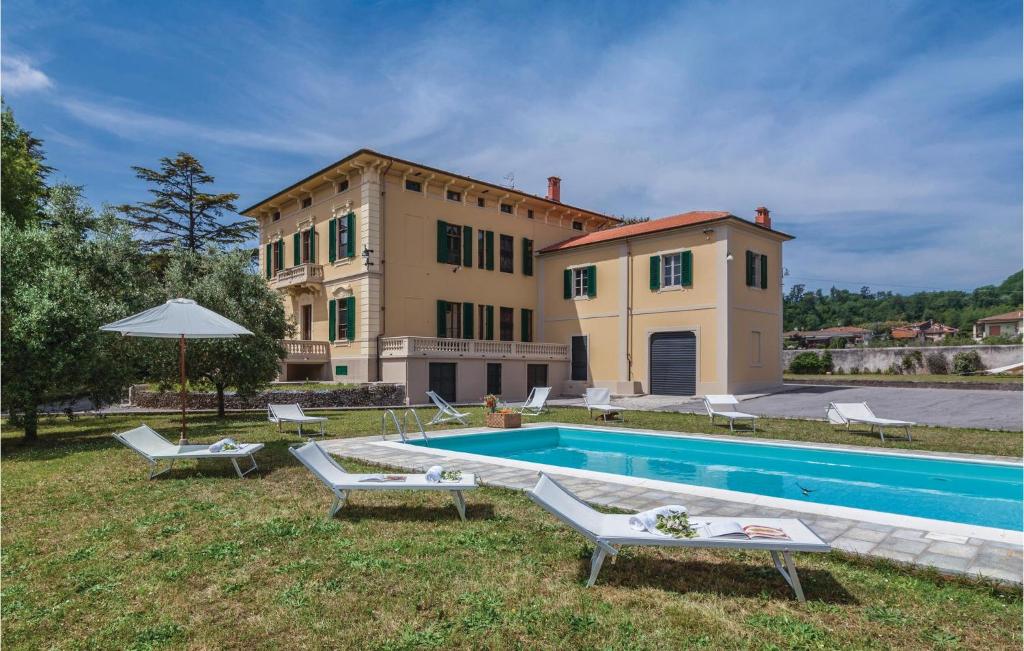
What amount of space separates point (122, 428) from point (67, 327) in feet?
12.1

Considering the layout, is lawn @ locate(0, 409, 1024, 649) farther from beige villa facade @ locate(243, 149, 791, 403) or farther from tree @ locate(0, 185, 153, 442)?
beige villa facade @ locate(243, 149, 791, 403)

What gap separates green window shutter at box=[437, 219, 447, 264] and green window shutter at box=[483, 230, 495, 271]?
2.18 metres

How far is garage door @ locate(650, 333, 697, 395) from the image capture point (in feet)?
71.3

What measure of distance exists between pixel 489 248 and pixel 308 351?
887cm

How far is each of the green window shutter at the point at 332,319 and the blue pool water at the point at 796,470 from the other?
13.4 m

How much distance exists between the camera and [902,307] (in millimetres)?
79812

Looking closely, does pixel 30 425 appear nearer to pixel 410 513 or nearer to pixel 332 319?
pixel 410 513

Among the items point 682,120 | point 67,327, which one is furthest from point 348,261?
point 682,120

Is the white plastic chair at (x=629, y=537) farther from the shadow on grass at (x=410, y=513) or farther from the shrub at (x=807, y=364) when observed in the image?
the shrub at (x=807, y=364)

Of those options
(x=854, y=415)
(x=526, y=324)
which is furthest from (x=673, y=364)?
(x=854, y=415)

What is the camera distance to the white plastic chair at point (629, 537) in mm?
3453

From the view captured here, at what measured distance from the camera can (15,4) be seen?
6.63 meters

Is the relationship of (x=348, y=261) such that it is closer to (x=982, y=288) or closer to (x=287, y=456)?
(x=287, y=456)

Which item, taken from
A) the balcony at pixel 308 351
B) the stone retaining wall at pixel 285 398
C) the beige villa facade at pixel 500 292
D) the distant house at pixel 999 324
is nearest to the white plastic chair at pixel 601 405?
the beige villa facade at pixel 500 292
